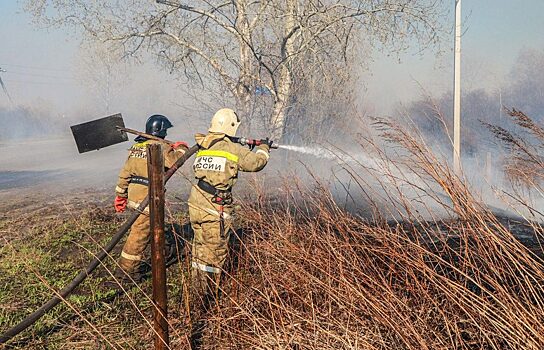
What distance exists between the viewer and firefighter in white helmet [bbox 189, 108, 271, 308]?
12.4 feet

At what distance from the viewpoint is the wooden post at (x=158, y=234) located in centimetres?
210

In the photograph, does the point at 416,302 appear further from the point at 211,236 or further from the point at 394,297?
the point at 211,236

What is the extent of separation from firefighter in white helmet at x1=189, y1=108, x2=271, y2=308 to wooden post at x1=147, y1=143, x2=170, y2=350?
151cm

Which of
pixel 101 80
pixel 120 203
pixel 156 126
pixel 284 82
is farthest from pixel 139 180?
pixel 101 80

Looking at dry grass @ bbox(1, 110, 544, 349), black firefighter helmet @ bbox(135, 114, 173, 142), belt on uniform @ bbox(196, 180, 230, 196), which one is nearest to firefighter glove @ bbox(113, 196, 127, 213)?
black firefighter helmet @ bbox(135, 114, 173, 142)

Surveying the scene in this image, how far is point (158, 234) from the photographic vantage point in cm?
214

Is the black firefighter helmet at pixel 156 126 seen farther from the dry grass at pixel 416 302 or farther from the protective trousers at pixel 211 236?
the dry grass at pixel 416 302

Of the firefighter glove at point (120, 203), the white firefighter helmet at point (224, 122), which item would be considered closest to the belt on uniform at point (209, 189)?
the white firefighter helmet at point (224, 122)

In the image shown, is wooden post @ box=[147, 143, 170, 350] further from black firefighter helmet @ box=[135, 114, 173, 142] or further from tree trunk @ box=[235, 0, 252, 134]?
tree trunk @ box=[235, 0, 252, 134]

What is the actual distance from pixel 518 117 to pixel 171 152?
3098 mm

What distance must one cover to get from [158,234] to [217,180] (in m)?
1.67

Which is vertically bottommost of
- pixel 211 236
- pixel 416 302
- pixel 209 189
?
pixel 416 302

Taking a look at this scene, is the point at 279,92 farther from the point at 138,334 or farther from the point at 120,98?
the point at 120,98

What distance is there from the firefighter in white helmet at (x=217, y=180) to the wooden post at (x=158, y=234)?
4.97 feet
